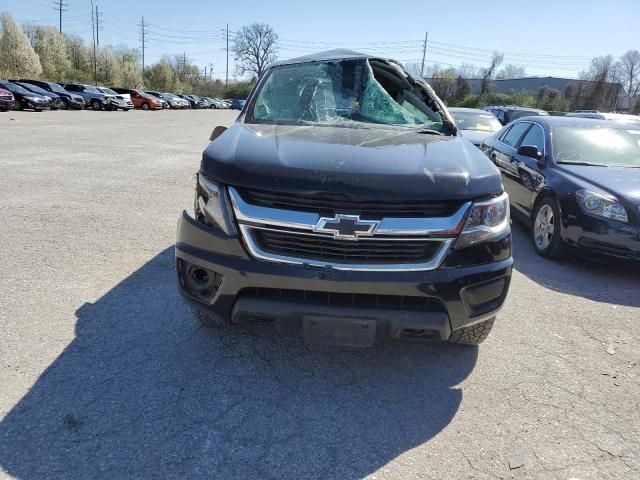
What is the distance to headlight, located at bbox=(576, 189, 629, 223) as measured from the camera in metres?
4.51

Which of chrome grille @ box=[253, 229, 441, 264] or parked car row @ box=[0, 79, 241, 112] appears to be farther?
parked car row @ box=[0, 79, 241, 112]

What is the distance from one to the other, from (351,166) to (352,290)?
25.1 inches

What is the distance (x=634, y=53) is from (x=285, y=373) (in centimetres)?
8332

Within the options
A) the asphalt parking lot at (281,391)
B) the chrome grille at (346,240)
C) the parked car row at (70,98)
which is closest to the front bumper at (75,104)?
the parked car row at (70,98)

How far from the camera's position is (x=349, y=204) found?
2309 mm

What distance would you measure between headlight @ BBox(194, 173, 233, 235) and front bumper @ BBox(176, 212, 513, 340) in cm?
4

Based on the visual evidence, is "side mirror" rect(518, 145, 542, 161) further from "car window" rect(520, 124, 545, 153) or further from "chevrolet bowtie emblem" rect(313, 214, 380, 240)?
"chevrolet bowtie emblem" rect(313, 214, 380, 240)

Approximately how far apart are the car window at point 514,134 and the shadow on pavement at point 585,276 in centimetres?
196

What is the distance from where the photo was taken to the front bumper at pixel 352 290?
7.56 ft

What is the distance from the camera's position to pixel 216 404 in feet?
8.02

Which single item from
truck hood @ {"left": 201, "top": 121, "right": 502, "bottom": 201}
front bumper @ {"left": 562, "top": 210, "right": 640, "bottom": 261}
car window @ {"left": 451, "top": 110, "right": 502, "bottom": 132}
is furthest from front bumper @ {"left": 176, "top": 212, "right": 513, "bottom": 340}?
car window @ {"left": 451, "top": 110, "right": 502, "bottom": 132}

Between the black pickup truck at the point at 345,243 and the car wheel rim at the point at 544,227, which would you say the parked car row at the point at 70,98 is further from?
→ the black pickup truck at the point at 345,243

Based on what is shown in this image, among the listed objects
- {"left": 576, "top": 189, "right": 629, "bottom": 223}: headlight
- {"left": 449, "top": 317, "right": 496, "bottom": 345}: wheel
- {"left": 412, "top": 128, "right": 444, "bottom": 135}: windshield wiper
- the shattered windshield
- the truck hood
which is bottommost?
{"left": 449, "top": 317, "right": 496, "bottom": 345}: wheel

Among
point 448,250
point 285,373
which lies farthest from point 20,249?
point 448,250
